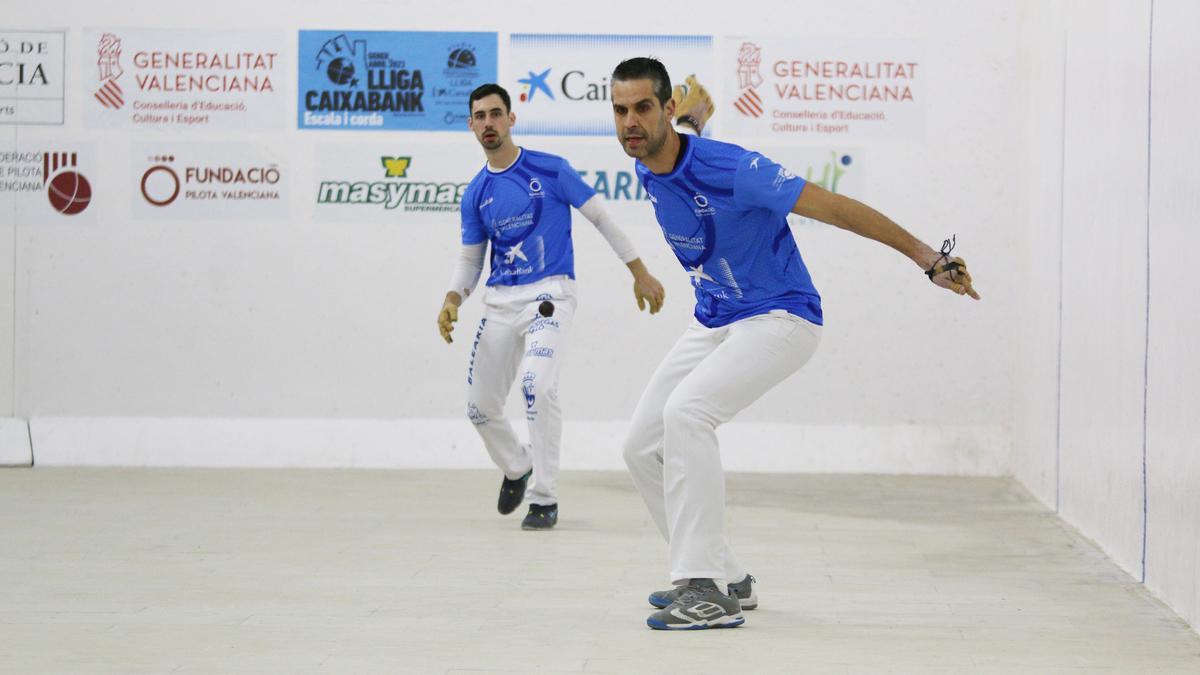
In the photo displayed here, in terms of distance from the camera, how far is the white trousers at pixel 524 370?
19.3 feet

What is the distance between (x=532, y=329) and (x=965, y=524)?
1.92 meters

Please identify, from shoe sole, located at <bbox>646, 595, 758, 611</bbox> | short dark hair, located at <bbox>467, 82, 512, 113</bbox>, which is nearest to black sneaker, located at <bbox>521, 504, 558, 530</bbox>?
short dark hair, located at <bbox>467, 82, 512, 113</bbox>

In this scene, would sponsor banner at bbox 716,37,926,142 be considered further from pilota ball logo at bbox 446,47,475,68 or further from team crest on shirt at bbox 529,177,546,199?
team crest on shirt at bbox 529,177,546,199

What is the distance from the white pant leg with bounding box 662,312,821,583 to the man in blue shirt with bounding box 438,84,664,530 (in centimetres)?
192

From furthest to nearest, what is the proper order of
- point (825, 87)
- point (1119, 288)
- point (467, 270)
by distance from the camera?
point (825, 87) → point (467, 270) → point (1119, 288)

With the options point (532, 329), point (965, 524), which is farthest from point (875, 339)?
point (532, 329)

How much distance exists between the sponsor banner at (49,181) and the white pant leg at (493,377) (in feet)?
11.0

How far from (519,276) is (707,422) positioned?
2220 mm

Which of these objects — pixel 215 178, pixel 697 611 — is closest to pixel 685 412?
pixel 697 611

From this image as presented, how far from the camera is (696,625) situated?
390cm

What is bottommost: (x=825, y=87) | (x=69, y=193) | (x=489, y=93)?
(x=69, y=193)

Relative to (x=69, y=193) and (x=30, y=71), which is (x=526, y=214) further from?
(x=30, y=71)

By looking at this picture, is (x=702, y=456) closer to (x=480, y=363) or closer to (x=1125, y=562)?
(x=1125, y=562)

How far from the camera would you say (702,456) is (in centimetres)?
391
